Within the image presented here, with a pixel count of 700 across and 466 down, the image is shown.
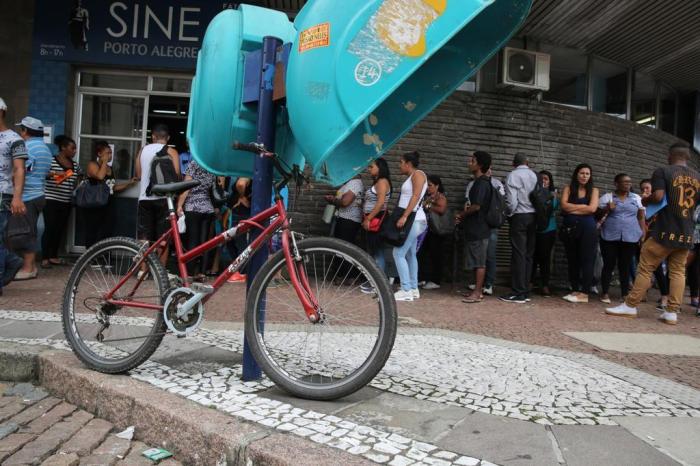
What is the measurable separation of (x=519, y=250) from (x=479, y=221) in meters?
0.67

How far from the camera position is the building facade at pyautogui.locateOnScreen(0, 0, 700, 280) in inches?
329

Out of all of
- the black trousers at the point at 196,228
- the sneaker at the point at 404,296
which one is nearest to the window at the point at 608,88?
the sneaker at the point at 404,296

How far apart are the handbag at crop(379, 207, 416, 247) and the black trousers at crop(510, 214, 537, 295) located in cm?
151

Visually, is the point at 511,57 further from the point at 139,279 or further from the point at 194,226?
the point at 139,279

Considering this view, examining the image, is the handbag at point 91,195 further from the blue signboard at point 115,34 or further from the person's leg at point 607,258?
the person's leg at point 607,258

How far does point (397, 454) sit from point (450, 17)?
183 cm

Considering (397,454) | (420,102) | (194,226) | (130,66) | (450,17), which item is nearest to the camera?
(397,454)

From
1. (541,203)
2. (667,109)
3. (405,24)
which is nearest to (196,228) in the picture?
(541,203)

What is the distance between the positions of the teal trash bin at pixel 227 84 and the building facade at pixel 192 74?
16.2 ft

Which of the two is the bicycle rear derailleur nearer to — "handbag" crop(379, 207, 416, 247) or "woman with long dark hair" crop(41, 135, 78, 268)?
"handbag" crop(379, 207, 416, 247)

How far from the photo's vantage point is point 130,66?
848 cm

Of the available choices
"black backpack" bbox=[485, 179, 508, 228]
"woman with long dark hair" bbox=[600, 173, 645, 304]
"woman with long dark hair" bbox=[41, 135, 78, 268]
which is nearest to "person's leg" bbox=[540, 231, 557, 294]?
"woman with long dark hair" bbox=[600, 173, 645, 304]

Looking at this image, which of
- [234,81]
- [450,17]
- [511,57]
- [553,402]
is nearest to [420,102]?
[450,17]

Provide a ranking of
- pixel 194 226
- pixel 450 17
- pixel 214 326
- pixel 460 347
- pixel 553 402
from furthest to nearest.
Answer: pixel 194 226 < pixel 214 326 < pixel 460 347 < pixel 553 402 < pixel 450 17
